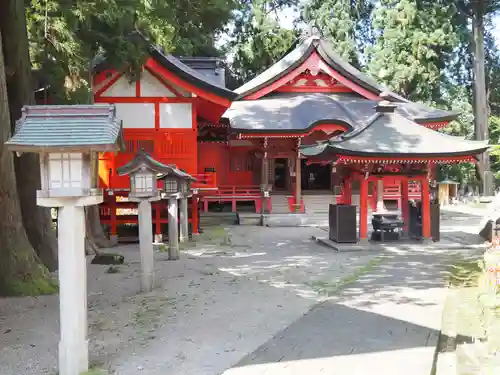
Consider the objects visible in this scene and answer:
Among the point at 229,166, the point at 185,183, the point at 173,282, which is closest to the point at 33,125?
the point at 173,282

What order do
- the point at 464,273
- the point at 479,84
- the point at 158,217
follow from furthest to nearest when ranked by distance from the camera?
the point at 479,84 < the point at 158,217 < the point at 464,273

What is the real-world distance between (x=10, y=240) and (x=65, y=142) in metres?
3.68

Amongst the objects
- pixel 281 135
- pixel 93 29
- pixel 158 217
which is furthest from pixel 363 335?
pixel 281 135

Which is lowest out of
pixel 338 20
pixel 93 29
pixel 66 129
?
pixel 66 129

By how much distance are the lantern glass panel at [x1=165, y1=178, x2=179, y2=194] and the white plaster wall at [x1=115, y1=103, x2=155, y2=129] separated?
5129 millimetres

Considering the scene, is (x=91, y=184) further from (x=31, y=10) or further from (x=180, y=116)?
(x=180, y=116)

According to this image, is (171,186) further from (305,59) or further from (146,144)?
(305,59)

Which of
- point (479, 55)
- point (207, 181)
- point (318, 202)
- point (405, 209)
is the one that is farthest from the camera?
point (479, 55)

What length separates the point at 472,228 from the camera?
17531 millimetres

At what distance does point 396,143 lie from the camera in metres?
13.0

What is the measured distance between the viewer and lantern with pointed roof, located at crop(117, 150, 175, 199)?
8359mm

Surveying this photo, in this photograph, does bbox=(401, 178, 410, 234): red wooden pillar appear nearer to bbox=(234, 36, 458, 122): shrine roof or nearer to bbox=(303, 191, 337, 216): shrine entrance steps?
bbox=(303, 191, 337, 216): shrine entrance steps

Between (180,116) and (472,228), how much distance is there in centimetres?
1041

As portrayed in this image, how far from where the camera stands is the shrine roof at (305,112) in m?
20.3
